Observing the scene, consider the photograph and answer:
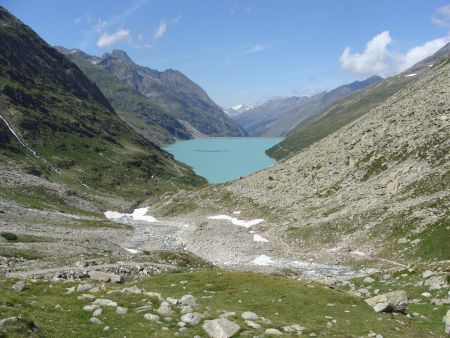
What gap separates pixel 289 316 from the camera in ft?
91.9

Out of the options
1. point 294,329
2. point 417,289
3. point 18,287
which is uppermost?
point 18,287

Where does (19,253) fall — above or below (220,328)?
above

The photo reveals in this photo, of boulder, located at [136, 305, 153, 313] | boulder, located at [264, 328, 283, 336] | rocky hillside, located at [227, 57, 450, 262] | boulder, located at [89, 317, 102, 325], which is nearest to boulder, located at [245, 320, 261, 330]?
boulder, located at [264, 328, 283, 336]

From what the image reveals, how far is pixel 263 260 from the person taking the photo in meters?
73.8

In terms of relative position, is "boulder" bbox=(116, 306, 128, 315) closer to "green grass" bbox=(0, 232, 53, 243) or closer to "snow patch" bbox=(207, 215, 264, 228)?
"green grass" bbox=(0, 232, 53, 243)

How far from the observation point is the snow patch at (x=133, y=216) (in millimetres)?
121625

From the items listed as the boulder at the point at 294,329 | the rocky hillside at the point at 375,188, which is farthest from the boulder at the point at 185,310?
the rocky hillside at the point at 375,188

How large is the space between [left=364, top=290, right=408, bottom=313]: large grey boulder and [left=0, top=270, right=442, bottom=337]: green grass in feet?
2.33

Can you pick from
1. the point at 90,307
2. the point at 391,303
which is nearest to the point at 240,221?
the point at 391,303

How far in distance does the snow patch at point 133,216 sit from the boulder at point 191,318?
9838cm

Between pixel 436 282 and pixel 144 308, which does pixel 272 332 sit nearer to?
pixel 144 308

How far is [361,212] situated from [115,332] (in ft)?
218

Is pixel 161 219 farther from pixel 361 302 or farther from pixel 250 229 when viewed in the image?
pixel 361 302

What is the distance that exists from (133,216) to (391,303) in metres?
105
